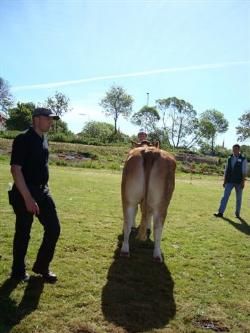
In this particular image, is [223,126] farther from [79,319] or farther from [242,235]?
[79,319]

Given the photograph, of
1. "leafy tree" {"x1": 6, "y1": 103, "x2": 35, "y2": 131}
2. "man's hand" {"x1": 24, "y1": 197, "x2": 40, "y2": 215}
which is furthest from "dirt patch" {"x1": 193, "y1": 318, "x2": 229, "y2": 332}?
"leafy tree" {"x1": 6, "y1": 103, "x2": 35, "y2": 131}

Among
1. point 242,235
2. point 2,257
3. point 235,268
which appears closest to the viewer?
point 2,257

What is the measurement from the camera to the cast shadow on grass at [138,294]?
4758mm

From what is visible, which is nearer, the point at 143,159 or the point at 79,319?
the point at 79,319

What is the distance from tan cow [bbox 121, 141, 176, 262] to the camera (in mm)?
6832

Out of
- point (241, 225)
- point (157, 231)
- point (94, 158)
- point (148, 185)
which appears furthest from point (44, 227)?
point (94, 158)

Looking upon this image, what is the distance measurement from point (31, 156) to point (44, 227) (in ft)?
3.23

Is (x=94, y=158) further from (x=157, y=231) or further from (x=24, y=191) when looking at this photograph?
(x=24, y=191)

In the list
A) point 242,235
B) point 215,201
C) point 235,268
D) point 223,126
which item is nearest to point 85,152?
point 215,201

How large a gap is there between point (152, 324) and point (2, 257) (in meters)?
2.96

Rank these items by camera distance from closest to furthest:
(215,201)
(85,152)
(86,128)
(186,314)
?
(186,314)
(215,201)
(85,152)
(86,128)

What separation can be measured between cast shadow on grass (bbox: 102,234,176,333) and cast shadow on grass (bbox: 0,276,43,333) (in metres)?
0.86

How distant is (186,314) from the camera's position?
504 cm

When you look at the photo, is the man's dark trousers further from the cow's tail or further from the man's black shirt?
the cow's tail
